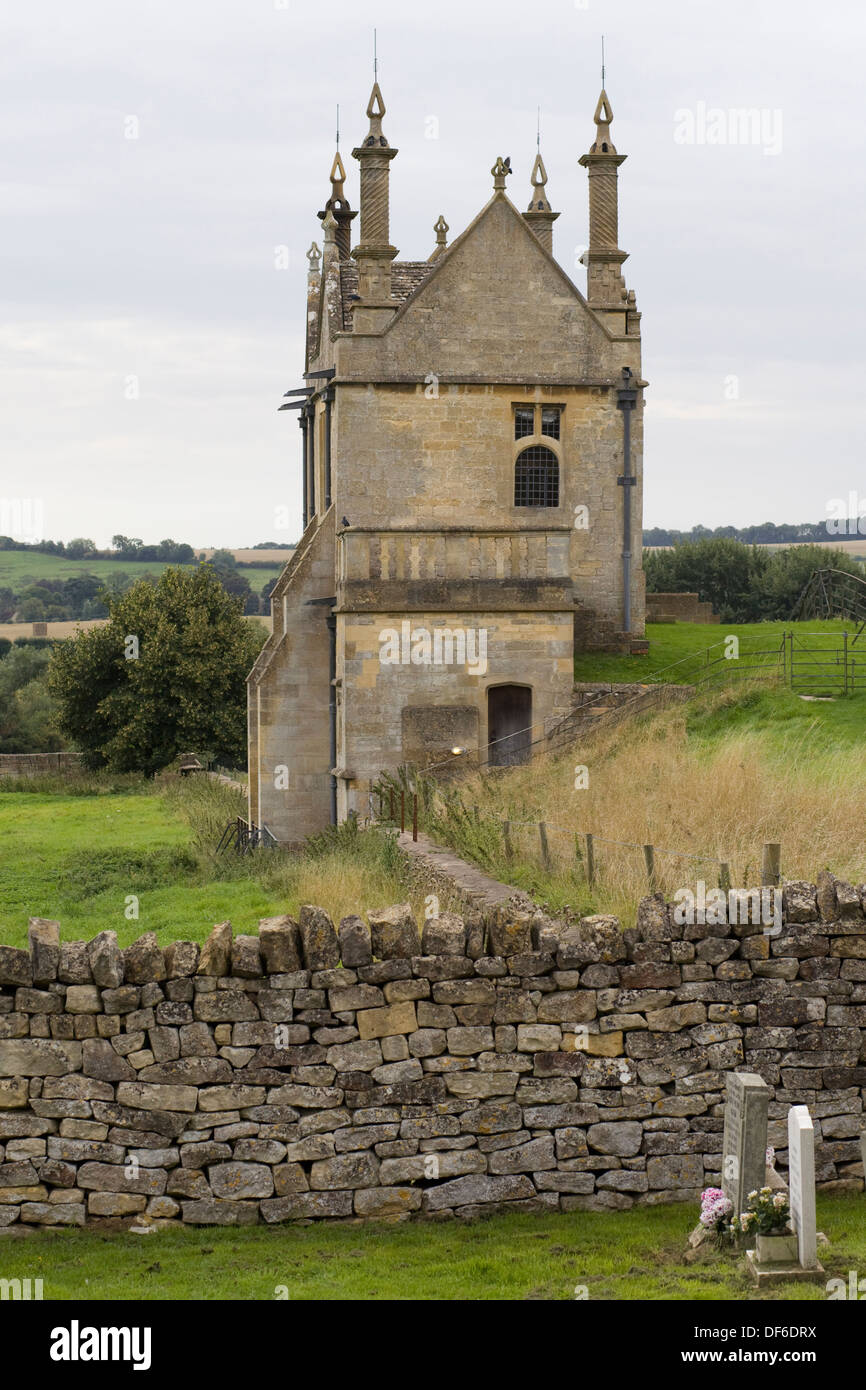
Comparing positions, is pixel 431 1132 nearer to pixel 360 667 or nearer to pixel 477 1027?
pixel 477 1027

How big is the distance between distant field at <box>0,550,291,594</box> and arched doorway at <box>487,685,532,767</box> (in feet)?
402

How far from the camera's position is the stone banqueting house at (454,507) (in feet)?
104

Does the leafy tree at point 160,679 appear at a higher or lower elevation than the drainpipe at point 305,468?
lower

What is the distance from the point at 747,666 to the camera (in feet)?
101

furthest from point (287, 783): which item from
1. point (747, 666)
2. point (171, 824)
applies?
point (747, 666)

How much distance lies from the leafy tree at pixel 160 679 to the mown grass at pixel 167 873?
Answer: 434 inches

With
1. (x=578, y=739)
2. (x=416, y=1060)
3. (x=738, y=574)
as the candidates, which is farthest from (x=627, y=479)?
(x=738, y=574)

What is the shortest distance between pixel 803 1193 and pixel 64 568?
163 m

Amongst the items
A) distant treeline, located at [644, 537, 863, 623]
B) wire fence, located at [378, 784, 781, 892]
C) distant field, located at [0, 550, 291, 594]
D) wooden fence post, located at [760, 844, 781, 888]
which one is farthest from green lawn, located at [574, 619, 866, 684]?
distant field, located at [0, 550, 291, 594]

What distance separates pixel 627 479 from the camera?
120 feet

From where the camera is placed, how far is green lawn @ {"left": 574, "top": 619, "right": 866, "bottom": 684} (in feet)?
109

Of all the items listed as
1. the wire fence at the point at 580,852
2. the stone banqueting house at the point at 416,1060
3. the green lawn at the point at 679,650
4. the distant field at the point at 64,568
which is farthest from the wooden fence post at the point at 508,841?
the distant field at the point at 64,568

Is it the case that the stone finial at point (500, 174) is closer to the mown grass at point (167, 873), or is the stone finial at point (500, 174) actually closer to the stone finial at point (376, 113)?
the stone finial at point (376, 113)
